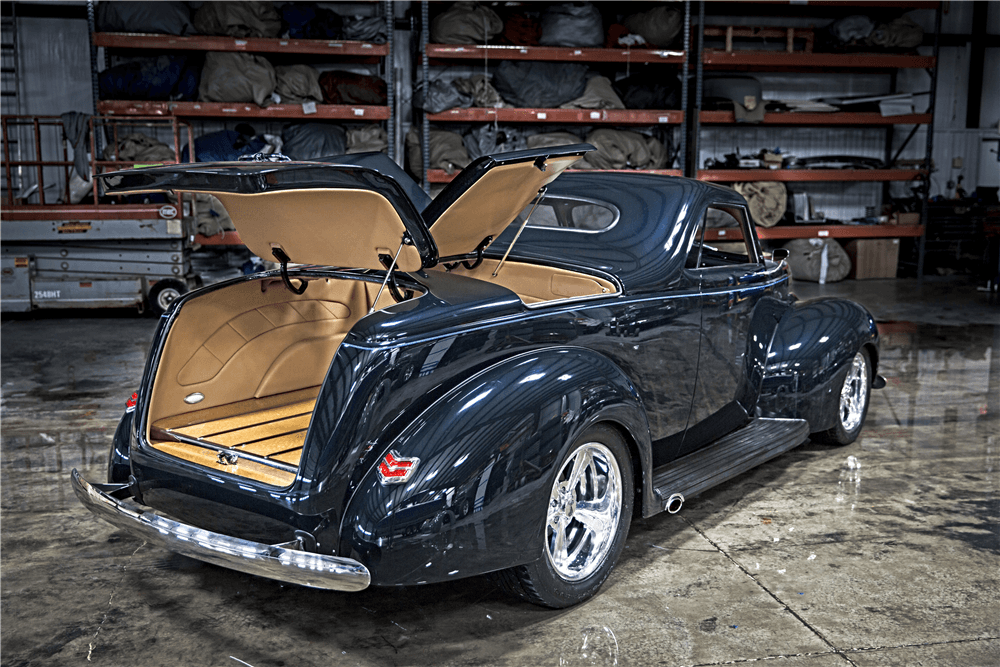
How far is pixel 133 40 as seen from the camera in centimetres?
1057

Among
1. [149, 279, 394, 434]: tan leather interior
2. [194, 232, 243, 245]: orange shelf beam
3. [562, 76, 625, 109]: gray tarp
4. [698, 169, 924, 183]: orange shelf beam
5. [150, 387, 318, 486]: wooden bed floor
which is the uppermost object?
[562, 76, 625, 109]: gray tarp

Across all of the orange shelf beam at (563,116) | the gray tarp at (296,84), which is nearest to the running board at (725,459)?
the orange shelf beam at (563,116)

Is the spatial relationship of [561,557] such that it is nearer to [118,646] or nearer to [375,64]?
[118,646]

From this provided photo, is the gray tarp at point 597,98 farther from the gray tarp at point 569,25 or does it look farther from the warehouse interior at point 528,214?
the gray tarp at point 569,25

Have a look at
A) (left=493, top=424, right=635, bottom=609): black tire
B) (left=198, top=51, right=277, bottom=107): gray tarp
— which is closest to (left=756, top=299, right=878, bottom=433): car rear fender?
(left=493, top=424, right=635, bottom=609): black tire

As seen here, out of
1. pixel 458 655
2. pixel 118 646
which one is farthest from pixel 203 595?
pixel 458 655

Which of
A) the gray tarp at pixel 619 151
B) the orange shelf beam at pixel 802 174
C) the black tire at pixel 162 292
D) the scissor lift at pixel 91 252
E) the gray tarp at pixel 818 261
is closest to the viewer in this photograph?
the scissor lift at pixel 91 252

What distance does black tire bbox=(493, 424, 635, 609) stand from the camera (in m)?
2.67

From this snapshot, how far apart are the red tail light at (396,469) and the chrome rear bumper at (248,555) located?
0.80 ft

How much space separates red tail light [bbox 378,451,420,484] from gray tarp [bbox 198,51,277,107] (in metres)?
9.57

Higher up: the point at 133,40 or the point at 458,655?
the point at 133,40

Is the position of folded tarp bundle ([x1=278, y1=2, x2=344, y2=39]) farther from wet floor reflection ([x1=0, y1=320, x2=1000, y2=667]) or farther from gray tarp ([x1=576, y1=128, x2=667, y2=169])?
wet floor reflection ([x1=0, y1=320, x2=1000, y2=667])

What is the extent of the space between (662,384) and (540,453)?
3.23ft

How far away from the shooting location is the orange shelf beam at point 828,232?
40.3 feet
